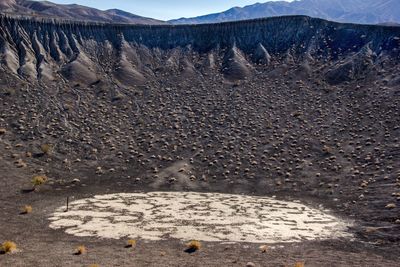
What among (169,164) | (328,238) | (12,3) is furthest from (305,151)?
(12,3)

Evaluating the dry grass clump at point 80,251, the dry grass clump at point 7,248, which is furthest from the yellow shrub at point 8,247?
the dry grass clump at point 80,251

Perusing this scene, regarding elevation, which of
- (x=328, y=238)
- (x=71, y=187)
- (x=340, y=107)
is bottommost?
(x=71, y=187)

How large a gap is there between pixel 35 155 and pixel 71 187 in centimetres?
910

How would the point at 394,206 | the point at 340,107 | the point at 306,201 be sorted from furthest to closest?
1. the point at 340,107
2. the point at 306,201
3. the point at 394,206

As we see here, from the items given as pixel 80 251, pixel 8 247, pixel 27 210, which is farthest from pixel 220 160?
pixel 8 247

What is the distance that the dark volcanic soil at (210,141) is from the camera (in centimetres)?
2881

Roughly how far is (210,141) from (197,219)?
22606 mm

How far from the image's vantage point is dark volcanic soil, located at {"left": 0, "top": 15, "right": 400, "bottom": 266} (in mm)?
28812

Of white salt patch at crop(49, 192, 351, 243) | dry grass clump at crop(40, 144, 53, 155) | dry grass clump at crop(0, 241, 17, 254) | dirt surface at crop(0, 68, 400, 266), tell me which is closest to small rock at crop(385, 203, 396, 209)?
dirt surface at crop(0, 68, 400, 266)

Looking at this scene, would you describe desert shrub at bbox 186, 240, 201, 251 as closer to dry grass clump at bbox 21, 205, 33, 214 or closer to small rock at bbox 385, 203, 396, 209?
dry grass clump at bbox 21, 205, 33, 214

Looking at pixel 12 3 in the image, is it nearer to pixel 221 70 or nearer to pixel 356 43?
pixel 221 70

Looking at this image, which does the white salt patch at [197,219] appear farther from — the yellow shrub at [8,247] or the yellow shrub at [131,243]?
the yellow shrub at [8,247]

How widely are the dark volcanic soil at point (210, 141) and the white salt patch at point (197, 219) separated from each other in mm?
1660

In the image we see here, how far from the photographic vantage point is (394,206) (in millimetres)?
36812
